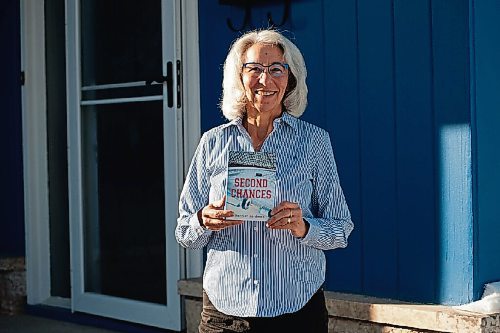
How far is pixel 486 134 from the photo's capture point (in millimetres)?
3264

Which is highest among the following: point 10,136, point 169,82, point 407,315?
point 169,82

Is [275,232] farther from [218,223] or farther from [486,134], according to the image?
[486,134]

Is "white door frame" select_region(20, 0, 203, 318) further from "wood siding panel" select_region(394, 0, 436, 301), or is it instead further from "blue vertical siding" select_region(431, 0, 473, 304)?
"blue vertical siding" select_region(431, 0, 473, 304)

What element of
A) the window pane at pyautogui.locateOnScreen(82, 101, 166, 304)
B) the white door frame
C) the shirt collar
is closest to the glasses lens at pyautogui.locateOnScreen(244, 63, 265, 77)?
the shirt collar

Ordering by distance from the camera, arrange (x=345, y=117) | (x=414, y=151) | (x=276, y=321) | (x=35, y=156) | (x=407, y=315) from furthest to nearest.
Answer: (x=35, y=156) → (x=345, y=117) → (x=414, y=151) → (x=407, y=315) → (x=276, y=321)

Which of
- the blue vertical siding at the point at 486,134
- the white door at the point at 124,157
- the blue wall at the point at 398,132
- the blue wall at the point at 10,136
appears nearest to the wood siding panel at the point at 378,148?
the blue wall at the point at 398,132

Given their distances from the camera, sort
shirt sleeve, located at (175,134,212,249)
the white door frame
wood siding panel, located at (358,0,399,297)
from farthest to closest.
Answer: the white door frame
wood siding panel, located at (358,0,399,297)
shirt sleeve, located at (175,134,212,249)

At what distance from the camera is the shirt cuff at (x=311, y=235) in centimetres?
234

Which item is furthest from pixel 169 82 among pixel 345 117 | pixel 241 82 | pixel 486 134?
pixel 241 82

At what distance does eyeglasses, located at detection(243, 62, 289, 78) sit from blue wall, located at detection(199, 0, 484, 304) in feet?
3.35

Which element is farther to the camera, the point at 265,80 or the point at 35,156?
the point at 35,156

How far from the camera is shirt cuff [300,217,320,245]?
2.34 metres

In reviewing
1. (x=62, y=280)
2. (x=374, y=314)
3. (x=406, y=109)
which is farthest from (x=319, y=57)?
(x=62, y=280)

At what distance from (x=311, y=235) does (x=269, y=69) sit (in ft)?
1.45
